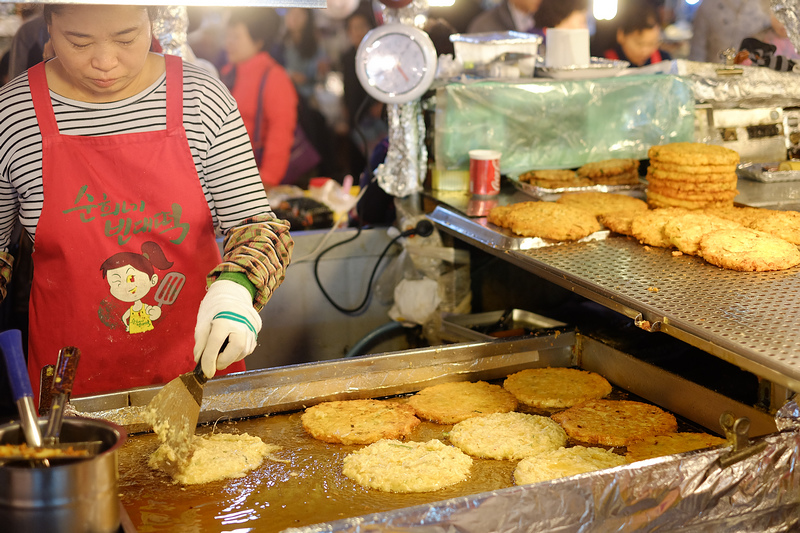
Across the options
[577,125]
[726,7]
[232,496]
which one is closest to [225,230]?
[232,496]

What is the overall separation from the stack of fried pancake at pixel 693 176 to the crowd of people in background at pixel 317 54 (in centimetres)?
211

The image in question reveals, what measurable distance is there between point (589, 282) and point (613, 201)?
89cm

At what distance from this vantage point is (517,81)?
2963mm

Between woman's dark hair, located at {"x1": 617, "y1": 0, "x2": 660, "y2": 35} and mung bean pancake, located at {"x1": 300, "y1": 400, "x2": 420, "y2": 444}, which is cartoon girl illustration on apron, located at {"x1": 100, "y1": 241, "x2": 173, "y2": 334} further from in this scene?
woman's dark hair, located at {"x1": 617, "y1": 0, "x2": 660, "y2": 35}

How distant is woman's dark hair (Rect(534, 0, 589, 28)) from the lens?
475 cm

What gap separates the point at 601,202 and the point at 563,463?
1254 mm

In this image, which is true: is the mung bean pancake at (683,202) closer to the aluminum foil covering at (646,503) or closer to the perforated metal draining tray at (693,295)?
the perforated metal draining tray at (693,295)

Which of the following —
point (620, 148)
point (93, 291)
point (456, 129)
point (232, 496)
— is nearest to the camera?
point (232, 496)

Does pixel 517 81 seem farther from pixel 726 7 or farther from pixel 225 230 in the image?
pixel 726 7

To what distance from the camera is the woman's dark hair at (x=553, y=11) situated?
475 cm

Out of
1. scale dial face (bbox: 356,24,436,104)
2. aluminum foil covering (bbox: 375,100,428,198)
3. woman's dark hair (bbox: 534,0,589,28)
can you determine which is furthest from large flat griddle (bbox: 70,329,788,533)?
woman's dark hair (bbox: 534,0,589,28)

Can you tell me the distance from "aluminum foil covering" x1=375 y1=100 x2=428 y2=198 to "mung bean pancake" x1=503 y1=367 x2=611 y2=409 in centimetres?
114

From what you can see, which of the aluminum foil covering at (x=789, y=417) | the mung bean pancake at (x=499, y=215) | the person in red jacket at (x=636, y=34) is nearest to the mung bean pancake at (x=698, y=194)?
the mung bean pancake at (x=499, y=215)

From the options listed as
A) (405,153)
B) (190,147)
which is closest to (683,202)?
(405,153)
